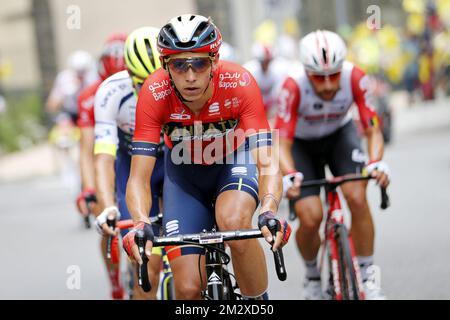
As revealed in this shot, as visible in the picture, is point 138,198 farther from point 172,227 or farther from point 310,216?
point 310,216

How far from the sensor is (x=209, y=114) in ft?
18.7

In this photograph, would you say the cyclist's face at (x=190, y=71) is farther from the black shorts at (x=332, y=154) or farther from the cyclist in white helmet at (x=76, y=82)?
the cyclist in white helmet at (x=76, y=82)

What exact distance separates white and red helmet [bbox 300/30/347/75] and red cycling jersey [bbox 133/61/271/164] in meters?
1.46

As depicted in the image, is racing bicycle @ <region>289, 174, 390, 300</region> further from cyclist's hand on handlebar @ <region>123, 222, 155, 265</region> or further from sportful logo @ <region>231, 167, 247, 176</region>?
cyclist's hand on handlebar @ <region>123, 222, 155, 265</region>

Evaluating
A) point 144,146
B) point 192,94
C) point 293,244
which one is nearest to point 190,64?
point 192,94

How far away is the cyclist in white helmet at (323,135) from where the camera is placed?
23.5 feet

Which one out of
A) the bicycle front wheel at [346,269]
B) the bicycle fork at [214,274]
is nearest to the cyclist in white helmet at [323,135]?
the bicycle front wheel at [346,269]

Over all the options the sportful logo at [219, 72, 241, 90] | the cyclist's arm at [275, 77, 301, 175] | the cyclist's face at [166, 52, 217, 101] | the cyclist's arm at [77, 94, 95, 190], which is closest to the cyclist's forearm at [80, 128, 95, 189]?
the cyclist's arm at [77, 94, 95, 190]

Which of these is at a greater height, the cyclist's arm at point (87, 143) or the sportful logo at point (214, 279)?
the cyclist's arm at point (87, 143)

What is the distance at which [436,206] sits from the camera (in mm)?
12469

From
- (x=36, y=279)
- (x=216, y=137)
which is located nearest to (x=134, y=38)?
(x=216, y=137)

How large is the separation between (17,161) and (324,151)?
18174 mm

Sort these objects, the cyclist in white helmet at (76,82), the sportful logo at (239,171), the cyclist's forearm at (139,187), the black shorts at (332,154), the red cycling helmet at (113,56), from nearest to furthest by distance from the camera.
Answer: the cyclist's forearm at (139,187) < the sportful logo at (239,171) < the black shorts at (332,154) < the red cycling helmet at (113,56) < the cyclist in white helmet at (76,82)
